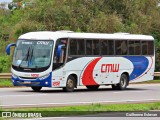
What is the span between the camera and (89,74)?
32.0m

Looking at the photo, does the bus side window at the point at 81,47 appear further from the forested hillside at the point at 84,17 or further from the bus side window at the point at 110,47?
the forested hillside at the point at 84,17

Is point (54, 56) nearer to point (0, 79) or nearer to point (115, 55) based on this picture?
point (115, 55)

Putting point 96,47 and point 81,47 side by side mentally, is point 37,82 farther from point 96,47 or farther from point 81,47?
point 96,47

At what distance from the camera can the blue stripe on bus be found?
115 ft

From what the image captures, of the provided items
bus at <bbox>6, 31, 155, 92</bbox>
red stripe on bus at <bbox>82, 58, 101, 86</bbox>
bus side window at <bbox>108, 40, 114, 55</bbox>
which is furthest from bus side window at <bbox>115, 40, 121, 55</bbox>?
red stripe on bus at <bbox>82, 58, 101, 86</bbox>

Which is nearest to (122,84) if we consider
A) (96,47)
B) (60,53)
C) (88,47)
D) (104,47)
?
(104,47)

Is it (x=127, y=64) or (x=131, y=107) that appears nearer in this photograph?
(x=131, y=107)

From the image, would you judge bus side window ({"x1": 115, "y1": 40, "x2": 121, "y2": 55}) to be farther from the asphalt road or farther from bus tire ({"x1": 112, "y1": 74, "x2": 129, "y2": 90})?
the asphalt road

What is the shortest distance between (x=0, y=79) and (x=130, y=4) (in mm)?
17512

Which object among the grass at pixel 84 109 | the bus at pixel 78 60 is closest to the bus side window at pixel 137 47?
the bus at pixel 78 60

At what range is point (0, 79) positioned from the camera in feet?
126

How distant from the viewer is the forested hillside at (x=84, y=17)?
1890 inches

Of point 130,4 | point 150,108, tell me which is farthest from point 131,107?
point 130,4

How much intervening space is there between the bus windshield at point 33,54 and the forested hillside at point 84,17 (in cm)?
1436
